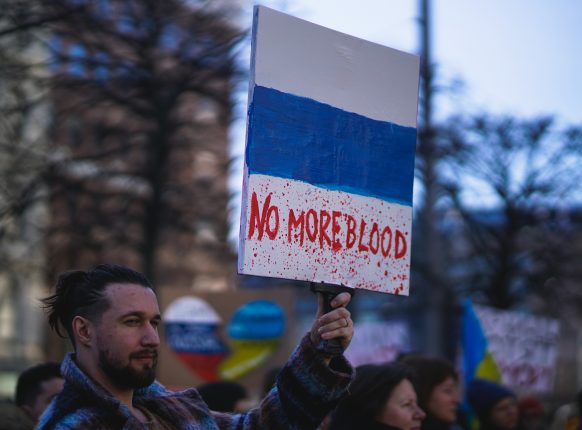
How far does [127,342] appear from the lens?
9.56 feet

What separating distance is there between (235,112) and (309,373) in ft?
38.3

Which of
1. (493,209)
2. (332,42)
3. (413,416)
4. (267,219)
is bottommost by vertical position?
(413,416)

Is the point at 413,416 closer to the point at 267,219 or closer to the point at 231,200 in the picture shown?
the point at 267,219

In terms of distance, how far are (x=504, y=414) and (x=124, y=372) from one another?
474cm

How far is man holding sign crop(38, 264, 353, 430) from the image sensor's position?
2877 mm

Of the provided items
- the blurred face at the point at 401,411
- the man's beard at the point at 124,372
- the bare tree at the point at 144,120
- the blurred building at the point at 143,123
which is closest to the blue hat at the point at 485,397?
the blurred face at the point at 401,411

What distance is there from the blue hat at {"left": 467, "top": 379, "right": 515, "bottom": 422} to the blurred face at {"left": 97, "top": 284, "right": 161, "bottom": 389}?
4.66 metres

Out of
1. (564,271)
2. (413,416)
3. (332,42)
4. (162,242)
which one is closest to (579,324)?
(564,271)

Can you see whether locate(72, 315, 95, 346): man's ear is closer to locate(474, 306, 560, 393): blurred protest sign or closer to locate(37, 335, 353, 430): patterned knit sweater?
locate(37, 335, 353, 430): patterned knit sweater

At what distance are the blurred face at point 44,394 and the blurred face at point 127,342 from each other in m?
2.52

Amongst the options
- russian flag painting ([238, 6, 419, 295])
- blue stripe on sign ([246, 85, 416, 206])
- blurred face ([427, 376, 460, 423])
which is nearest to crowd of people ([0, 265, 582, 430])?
russian flag painting ([238, 6, 419, 295])

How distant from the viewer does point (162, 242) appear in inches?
713

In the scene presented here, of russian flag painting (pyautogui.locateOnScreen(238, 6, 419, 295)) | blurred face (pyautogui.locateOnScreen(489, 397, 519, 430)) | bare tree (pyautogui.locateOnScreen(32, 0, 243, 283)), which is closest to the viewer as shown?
russian flag painting (pyautogui.locateOnScreen(238, 6, 419, 295))

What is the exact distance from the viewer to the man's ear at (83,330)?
297 cm
